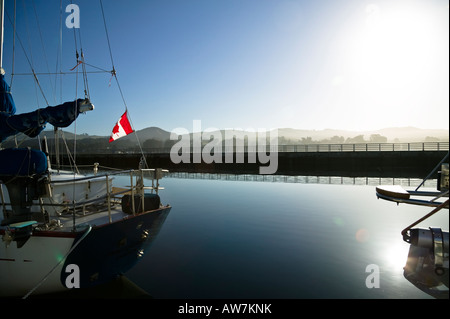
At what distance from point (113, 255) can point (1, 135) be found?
636cm

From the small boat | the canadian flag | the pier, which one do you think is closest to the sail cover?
the canadian flag

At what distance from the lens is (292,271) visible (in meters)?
10.2

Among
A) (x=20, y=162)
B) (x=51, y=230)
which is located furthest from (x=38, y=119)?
(x=51, y=230)

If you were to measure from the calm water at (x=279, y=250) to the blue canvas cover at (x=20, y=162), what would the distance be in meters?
5.13

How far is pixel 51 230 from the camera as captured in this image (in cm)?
736

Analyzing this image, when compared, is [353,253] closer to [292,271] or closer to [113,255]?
[292,271]

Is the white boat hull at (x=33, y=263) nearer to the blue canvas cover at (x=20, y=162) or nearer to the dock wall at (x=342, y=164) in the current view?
the blue canvas cover at (x=20, y=162)

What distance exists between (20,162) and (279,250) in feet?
34.9

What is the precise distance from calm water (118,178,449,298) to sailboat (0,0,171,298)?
1.93 meters

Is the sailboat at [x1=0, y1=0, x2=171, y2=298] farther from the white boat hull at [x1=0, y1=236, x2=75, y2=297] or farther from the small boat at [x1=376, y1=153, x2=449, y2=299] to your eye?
the small boat at [x1=376, y1=153, x2=449, y2=299]

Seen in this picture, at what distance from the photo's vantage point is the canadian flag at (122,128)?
1221cm

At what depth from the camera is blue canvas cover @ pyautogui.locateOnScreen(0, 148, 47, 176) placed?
7.75m

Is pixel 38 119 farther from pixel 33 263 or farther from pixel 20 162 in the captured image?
pixel 33 263
